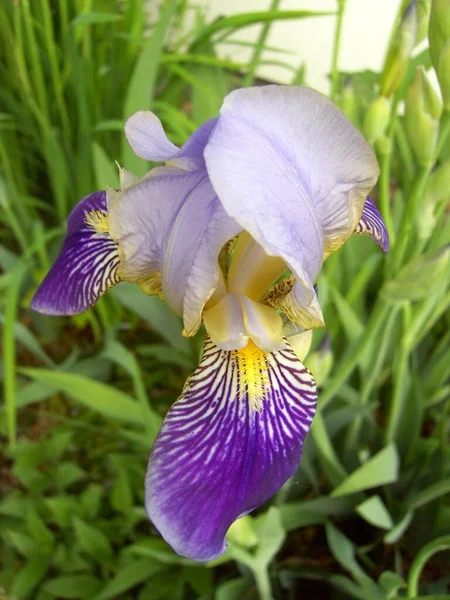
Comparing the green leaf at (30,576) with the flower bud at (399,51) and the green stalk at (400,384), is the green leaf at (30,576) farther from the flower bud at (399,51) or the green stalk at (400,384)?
the flower bud at (399,51)

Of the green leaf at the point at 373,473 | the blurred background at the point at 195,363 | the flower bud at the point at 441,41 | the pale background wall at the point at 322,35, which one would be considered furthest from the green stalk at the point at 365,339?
A: the pale background wall at the point at 322,35

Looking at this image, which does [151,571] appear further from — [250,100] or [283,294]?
[250,100]

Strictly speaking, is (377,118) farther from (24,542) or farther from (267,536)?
(24,542)

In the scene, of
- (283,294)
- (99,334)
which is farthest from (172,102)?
(283,294)

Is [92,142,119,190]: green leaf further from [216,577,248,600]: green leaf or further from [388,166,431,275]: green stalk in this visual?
[216,577,248,600]: green leaf

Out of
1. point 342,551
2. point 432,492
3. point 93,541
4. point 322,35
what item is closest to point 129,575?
point 93,541

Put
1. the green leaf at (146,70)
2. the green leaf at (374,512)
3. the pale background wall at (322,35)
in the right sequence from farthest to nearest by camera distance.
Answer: the pale background wall at (322,35) → the green leaf at (146,70) → the green leaf at (374,512)

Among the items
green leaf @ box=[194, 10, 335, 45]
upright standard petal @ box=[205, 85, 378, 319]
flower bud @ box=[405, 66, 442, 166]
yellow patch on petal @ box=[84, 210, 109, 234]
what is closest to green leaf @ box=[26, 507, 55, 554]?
yellow patch on petal @ box=[84, 210, 109, 234]
